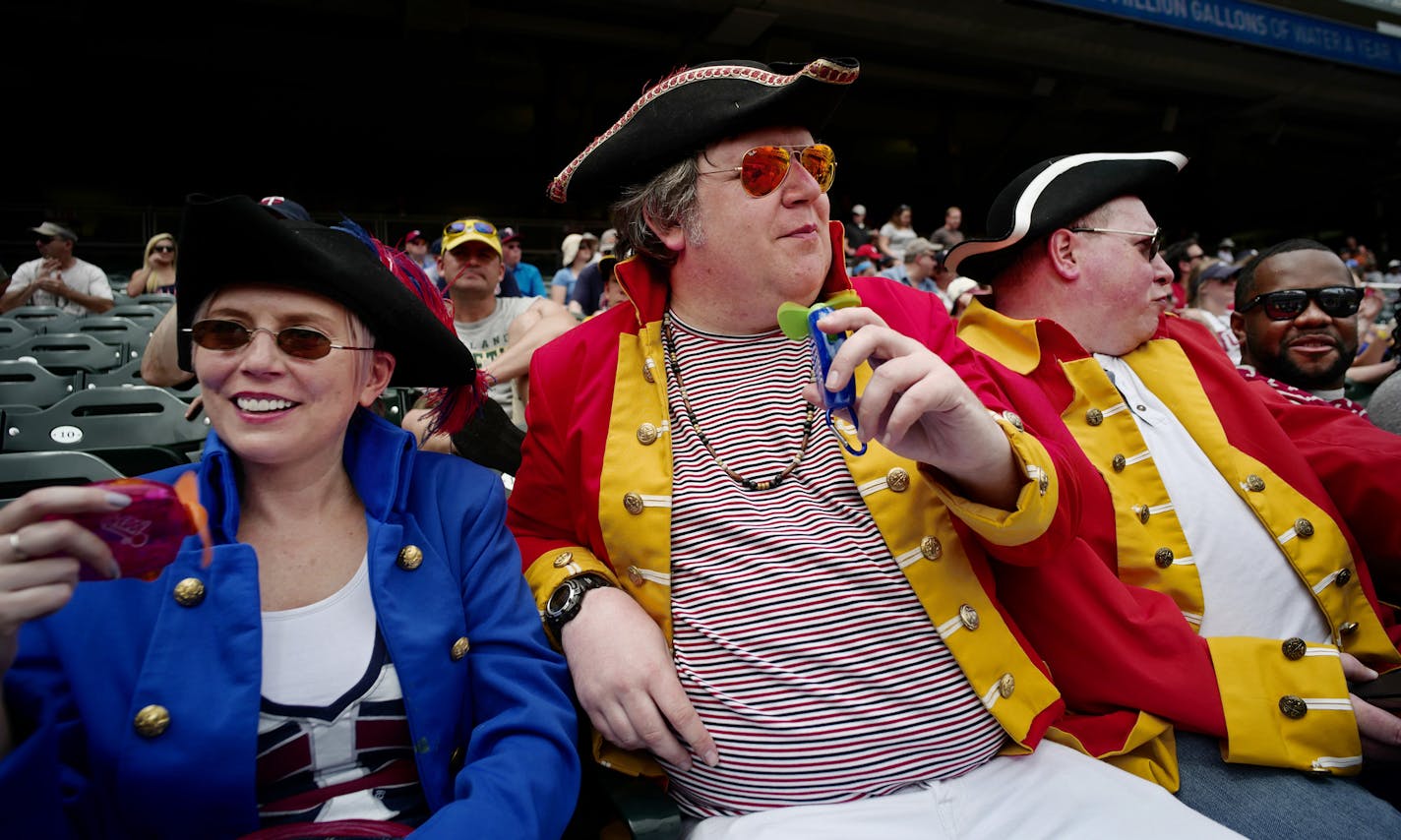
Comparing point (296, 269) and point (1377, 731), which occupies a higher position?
point (296, 269)

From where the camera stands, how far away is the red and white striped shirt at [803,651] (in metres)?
1.44

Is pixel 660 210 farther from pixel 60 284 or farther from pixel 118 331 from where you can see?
pixel 60 284

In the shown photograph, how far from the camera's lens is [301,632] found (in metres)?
1.33

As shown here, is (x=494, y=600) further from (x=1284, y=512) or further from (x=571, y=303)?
(x=571, y=303)

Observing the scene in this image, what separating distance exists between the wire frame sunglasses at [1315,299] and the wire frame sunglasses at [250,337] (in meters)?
2.67

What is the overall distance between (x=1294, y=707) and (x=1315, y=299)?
1444 mm

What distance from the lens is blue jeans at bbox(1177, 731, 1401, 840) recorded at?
4.80ft

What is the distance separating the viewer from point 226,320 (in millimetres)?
1360

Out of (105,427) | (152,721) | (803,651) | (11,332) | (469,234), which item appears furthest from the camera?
(11,332)

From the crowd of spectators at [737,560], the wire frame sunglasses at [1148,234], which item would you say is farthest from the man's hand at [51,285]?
the wire frame sunglasses at [1148,234]

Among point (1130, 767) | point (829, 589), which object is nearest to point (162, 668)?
point (829, 589)

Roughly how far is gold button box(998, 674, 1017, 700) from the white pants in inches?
5.4

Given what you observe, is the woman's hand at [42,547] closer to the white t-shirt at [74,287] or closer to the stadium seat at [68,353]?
the stadium seat at [68,353]

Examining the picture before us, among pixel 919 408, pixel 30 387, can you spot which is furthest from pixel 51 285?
pixel 919 408
